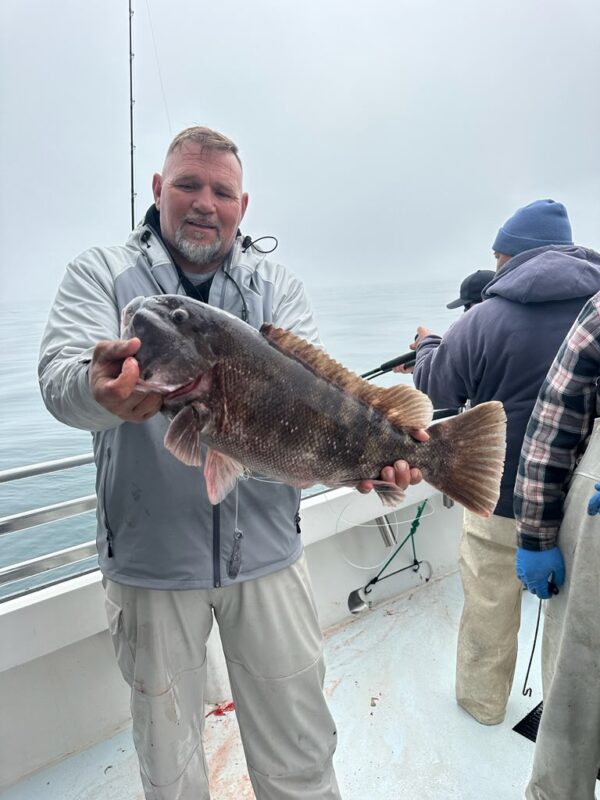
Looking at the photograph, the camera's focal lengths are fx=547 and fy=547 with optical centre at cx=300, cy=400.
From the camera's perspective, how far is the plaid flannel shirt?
1856 mm

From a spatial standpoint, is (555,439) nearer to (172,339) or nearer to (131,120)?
(172,339)

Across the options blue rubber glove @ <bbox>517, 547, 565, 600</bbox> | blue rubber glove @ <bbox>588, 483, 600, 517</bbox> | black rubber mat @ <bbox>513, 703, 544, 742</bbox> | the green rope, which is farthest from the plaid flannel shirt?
the green rope

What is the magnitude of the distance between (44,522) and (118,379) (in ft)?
5.61

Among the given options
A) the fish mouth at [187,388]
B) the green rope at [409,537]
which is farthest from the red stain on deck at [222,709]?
the fish mouth at [187,388]

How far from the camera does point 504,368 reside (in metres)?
2.68

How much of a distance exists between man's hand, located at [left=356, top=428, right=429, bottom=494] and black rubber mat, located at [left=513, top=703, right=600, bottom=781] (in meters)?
2.13

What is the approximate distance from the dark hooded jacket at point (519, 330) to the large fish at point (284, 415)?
112 cm

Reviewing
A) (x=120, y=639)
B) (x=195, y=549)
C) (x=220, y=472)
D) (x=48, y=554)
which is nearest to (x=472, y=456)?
(x=220, y=472)

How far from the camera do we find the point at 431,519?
4.65 meters

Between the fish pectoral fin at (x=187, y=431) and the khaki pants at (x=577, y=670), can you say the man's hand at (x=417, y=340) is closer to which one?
the khaki pants at (x=577, y=670)

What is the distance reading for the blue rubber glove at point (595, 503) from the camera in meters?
1.72

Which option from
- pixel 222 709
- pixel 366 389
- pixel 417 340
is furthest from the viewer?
pixel 417 340

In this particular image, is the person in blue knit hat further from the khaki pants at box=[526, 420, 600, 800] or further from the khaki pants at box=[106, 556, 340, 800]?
the khaki pants at box=[106, 556, 340, 800]

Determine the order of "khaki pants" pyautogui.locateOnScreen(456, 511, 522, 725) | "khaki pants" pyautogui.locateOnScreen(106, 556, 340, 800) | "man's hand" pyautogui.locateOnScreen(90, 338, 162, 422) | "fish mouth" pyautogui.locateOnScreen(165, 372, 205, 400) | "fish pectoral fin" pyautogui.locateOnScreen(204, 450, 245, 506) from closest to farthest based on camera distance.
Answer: "man's hand" pyautogui.locateOnScreen(90, 338, 162, 422)
"fish mouth" pyautogui.locateOnScreen(165, 372, 205, 400)
"fish pectoral fin" pyautogui.locateOnScreen(204, 450, 245, 506)
"khaki pants" pyautogui.locateOnScreen(106, 556, 340, 800)
"khaki pants" pyautogui.locateOnScreen(456, 511, 522, 725)
